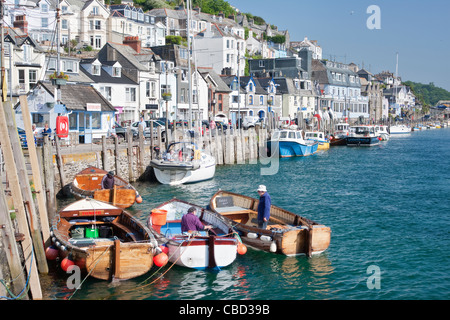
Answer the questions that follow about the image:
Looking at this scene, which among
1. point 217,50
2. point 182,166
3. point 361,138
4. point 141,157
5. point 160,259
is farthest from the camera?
point 217,50

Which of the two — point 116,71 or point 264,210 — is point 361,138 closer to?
point 116,71

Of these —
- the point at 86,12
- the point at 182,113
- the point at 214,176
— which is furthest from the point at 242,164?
the point at 86,12

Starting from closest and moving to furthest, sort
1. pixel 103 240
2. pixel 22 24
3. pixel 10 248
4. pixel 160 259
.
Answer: pixel 10 248, pixel 160 259, pixel 103 240, pixel 22 24

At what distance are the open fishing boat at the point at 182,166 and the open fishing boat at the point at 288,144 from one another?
19309 mm

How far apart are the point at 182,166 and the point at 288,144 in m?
23.8

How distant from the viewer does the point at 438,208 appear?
1096 inches

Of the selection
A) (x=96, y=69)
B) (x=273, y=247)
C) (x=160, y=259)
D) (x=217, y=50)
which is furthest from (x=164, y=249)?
(x=217, y=50)

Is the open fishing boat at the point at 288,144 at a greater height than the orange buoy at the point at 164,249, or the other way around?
the open fishing boat at the point at 288,144

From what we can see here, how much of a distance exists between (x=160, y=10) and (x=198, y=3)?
26.4 metres

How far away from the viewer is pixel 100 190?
2542cm

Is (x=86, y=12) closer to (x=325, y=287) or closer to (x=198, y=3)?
(x=198, y=3)

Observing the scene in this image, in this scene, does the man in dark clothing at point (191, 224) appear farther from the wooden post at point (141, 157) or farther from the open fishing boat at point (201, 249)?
the wooden post at point (141, 157)

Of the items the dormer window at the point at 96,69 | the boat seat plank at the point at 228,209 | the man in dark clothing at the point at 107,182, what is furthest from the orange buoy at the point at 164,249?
the dormer window at the point at 96,69

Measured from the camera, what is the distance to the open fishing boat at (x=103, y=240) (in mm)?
15438
